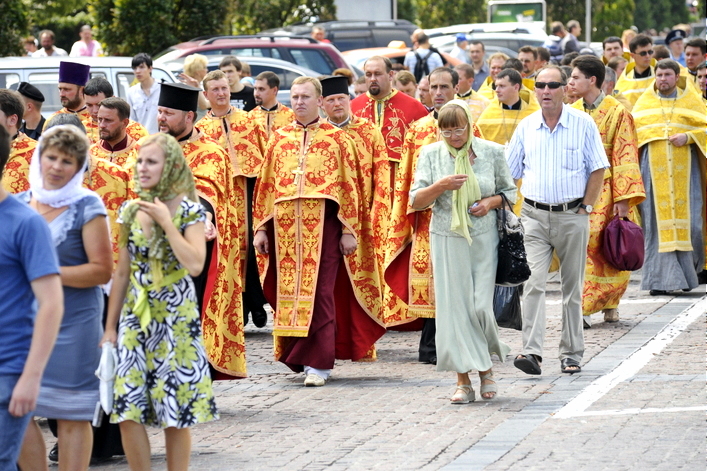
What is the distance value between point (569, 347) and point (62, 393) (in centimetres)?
440

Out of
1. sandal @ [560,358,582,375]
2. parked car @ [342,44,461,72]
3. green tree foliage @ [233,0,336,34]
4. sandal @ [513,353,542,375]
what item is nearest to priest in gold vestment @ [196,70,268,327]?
sandal @ [513,353,542,375]

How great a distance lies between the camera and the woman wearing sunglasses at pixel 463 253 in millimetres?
8523

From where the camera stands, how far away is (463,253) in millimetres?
8570

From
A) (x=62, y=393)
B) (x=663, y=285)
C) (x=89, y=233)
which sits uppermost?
(x=89, y=233)

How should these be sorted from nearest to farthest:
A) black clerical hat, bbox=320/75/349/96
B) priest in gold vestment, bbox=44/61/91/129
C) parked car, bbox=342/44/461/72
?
black clerical hat, bbox=320/75/349/96 → priest in gold vestment, bbox=44/61/91/129 → parked car, bbox=342/44/461/72

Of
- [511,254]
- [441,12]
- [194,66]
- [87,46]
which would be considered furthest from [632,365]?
[441,12]

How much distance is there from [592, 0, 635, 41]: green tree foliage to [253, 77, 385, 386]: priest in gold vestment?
47454 millimetres

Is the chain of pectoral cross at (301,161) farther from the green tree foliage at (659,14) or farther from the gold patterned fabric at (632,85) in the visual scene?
the green tree foliage at (659,14)

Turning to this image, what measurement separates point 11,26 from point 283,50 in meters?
4.40

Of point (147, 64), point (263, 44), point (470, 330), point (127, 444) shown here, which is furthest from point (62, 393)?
point (263, 44)

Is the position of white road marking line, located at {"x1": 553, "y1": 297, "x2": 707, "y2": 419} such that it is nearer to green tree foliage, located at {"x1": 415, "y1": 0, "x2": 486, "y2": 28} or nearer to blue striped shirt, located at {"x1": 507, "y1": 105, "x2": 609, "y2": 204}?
blue striped shirt, located at {"x1": 507, "y1": 105, "x2": 609, "y2": 204}

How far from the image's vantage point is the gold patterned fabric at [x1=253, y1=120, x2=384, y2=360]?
9641 millimetres

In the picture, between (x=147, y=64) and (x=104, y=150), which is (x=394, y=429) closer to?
(x=104, y=150)

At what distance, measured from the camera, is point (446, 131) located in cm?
859
